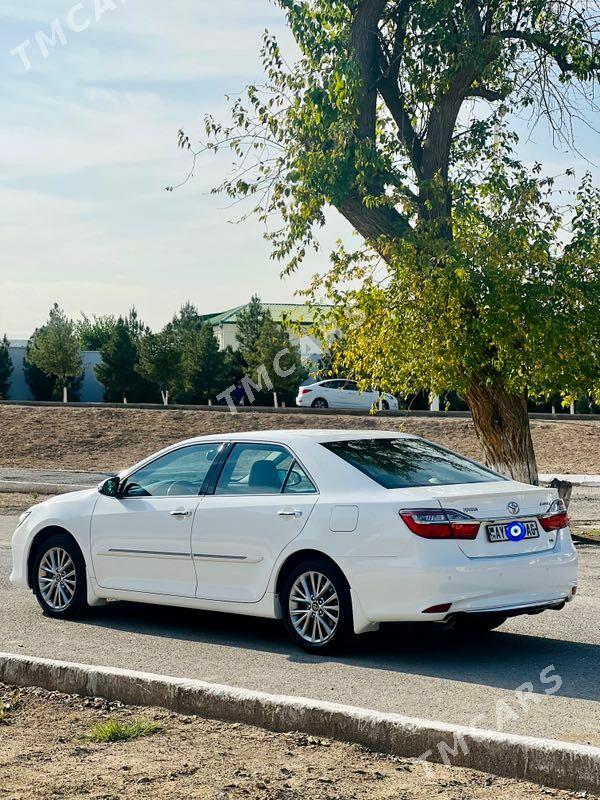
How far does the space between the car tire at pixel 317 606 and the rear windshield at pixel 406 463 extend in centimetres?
72

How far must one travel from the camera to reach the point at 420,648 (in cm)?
833

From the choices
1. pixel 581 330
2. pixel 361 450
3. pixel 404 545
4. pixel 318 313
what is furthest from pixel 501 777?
pixel 318 313

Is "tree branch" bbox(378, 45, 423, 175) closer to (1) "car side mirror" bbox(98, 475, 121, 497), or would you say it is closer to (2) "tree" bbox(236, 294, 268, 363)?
(1) "car side mirror" bbox(98, 475, 121, 497)

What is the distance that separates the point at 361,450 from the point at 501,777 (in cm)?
358

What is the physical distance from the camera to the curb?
5.10 meters

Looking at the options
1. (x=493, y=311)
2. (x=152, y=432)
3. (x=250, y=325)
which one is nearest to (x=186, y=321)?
(x=250, y=325)

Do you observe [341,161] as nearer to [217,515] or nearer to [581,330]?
[581,330]

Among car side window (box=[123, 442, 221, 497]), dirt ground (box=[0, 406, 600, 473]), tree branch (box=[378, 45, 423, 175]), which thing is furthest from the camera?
dirt ground (box=[0, 406, 600, 473])

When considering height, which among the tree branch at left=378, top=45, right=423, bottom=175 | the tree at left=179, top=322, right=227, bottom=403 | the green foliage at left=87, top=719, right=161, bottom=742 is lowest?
the green foliage at left=87, top=719, right=161, bottom=742

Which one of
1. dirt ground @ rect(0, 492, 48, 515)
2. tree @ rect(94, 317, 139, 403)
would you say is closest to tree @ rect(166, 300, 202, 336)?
tree @ rect(94, 317, 139, 403)

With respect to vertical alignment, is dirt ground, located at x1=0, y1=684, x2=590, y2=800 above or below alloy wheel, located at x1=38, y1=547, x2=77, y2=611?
below

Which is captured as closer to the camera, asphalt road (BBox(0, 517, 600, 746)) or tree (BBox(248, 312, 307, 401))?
asphalt road (BBox(0, 517, 600, 746))

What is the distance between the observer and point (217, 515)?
854 centimetres

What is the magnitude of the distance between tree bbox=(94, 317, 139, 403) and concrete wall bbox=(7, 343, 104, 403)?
8980 mm
